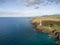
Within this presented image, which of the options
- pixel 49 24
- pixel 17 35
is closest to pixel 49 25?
pixel 49 24

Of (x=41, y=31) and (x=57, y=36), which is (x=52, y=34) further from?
(x=41, y=31)

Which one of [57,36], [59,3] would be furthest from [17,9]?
[57,36]

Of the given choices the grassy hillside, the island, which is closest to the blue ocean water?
the island

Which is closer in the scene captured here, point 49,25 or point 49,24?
point 49,24

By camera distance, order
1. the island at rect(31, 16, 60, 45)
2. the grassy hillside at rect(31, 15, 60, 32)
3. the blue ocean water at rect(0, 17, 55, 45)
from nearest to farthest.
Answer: the blue ocean water at rect(0, 17, 55, 45) → the island at rect(31, 16, 60, 45) → the grassy hillside at rect(31, 15, 60, 32)

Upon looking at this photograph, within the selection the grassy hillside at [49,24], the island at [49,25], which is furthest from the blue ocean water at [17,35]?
the grassy hillside at [49,24]

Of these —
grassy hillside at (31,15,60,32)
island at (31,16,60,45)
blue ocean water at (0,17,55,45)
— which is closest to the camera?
blue ocean water at (0,17,55,45)

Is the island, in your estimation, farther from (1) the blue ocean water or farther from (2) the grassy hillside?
(1) the blue ocean water

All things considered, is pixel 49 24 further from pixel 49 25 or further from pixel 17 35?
pixel 17 35
